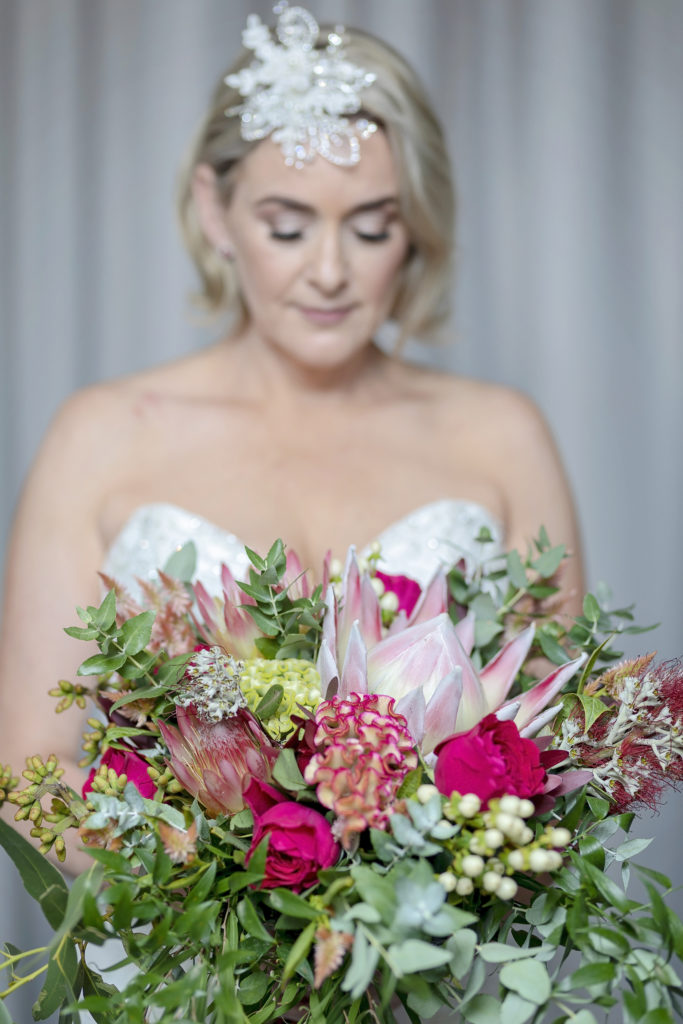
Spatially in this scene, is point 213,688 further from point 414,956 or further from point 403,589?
point 403,589

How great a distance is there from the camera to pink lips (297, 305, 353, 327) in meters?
1.47

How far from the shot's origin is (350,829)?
583 millimetres

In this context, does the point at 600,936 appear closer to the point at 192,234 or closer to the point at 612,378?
the point at 192,234

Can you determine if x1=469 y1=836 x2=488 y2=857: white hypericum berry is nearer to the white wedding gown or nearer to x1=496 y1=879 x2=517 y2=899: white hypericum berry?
x1=496 y1=879 x2=517 y2=899: white hypericum berry

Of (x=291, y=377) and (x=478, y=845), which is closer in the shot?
(x=478, y=845)

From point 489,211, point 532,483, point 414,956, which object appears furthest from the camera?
point 489,211

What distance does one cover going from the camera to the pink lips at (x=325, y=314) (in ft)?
4.83

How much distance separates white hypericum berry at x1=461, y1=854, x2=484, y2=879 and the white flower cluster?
0.16 metres

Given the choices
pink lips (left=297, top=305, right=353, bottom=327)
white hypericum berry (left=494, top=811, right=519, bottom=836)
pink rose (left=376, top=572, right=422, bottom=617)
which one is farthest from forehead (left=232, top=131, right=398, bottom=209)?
white hypericum berry (left=494, top=811, right=519, bottom=836)

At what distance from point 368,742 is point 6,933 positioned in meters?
1.48

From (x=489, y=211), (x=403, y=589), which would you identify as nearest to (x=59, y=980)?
(x=403, y=589)

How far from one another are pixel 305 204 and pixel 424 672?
0.92 meters

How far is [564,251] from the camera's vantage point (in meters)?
2.37

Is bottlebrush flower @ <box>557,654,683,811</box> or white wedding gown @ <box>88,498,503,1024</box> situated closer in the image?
bottlebrush flower @ <box>557,654,683,811</box>
